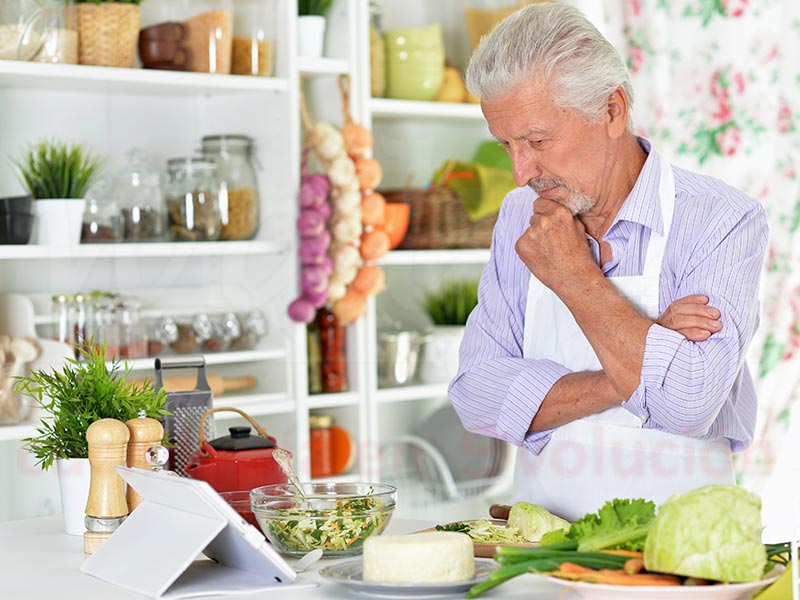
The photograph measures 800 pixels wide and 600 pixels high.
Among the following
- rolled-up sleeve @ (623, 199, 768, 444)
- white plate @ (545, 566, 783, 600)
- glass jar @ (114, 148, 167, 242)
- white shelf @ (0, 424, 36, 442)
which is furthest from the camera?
glass jar @ (114, 148, 167, 242)

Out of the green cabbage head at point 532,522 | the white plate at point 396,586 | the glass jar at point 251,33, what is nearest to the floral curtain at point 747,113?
the glass jar at point 251,33

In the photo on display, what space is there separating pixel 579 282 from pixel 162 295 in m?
1.35

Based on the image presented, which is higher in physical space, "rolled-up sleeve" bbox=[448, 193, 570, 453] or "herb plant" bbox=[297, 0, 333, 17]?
"herb plant" bbox=[297, 0, 333, 17]

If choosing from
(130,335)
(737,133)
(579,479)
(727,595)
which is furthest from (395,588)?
(737,133)

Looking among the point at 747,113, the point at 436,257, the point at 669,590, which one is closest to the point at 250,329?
the point at 436,257

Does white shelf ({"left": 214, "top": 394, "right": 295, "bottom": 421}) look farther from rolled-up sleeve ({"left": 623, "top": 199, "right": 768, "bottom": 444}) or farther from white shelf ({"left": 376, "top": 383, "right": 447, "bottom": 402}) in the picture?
rolled-up sleeve ({"left": 623, "top": 199, "right": 768, "bottom": 444})

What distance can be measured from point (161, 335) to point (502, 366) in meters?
1.04

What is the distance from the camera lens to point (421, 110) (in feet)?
9.78

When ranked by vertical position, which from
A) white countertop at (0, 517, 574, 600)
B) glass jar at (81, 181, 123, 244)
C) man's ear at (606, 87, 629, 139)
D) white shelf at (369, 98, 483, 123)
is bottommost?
white countertop at (0, 517, 574, 600)

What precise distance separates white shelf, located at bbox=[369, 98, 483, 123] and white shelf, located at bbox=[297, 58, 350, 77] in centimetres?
11

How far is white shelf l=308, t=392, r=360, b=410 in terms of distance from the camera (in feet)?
9.22

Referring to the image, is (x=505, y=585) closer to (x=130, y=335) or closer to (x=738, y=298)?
(x=738, y=298)

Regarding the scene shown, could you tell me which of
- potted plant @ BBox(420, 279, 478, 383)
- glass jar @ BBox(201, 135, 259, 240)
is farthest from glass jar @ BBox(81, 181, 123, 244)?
potted plant @ BBox(420, 279, 478, 383)

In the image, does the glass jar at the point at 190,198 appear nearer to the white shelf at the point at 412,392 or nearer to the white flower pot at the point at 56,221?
the white flower pot at the point at 56,221
